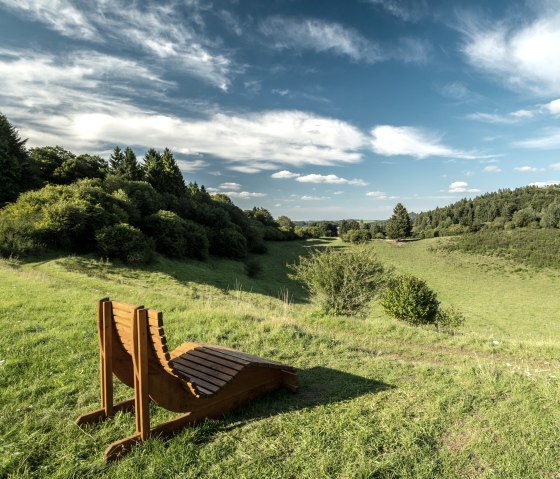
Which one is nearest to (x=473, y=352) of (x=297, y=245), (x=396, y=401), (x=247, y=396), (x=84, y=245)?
(x=396, y=401)

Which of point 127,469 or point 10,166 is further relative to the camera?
point 10,166

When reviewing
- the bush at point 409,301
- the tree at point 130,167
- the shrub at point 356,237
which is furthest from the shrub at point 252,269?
the shrub at point 356,237

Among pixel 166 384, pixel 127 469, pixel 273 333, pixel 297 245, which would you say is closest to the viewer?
pixel 127 469

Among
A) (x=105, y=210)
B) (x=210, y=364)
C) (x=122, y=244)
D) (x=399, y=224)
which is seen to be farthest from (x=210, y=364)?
(x=399, y=224)

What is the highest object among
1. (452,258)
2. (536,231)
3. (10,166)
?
(10,166)

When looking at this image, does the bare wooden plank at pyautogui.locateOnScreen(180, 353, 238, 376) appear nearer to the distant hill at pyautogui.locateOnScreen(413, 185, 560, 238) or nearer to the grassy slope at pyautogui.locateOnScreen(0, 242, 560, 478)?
the grassy slope at pyautogui.locateOnScreen(0, 242, 560, 478)

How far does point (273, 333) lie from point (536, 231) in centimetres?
7164

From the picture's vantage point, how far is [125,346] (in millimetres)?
3939

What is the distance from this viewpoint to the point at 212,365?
4773mm

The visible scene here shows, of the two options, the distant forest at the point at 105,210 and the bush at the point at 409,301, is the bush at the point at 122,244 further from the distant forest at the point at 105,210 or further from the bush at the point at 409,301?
the bush at the point at 409,301

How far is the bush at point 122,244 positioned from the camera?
31.1m

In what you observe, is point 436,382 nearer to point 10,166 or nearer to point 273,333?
point 273,333

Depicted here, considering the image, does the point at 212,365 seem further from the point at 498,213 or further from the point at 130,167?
the point at 498,213

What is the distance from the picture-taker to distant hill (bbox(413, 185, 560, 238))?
73.2 metres
